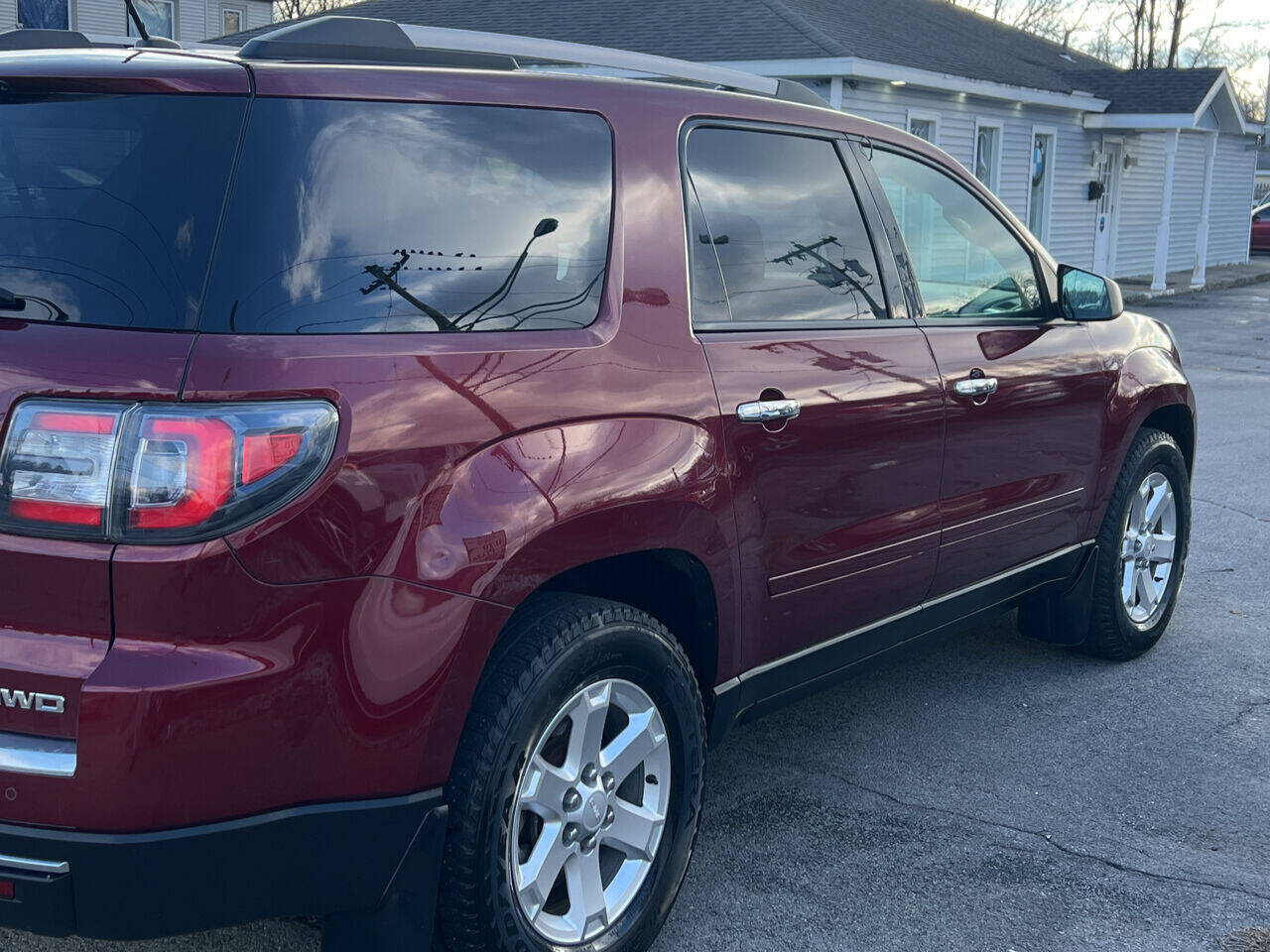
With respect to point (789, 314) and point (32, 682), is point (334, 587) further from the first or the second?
point (789, 314)

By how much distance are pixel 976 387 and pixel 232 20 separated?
103ft

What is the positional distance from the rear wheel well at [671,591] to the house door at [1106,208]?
24941mm

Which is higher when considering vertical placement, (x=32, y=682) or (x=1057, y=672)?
(x=32, y=682)

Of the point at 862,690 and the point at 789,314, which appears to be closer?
the point at 789,314

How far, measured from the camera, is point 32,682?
218 cm

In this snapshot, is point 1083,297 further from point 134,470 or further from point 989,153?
point 989,153

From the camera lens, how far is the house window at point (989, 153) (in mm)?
22281

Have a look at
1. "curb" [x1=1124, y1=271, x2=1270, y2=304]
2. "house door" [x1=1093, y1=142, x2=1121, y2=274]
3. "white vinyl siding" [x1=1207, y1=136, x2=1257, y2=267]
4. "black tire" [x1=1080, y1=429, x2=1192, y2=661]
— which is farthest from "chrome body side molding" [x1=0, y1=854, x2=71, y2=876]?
"white vinyl siding" [x1=1207, y1=136, x2=1257, y2=267]

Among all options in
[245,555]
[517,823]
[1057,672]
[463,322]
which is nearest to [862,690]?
[1057,672]

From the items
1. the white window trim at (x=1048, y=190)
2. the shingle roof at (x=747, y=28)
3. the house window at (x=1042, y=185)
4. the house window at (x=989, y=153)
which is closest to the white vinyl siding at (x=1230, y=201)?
the white window trim at (x=1048, y=190)

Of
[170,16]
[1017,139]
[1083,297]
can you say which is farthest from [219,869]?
[170,16]

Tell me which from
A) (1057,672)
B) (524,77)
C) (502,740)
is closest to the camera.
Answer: (502,740)

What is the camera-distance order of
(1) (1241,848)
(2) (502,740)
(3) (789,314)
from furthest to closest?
(1) (1241,848), (3) (789,314), (2) (502,740)

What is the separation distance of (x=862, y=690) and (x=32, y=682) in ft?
10.3
